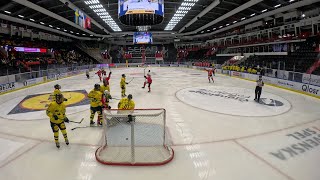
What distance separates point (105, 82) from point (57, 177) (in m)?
4.80

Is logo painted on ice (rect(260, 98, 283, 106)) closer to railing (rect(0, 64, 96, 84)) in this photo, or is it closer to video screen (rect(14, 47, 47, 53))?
railing (rect(0, 64, 96, 84))

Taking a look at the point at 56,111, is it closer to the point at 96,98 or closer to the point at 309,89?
the point at 96,98

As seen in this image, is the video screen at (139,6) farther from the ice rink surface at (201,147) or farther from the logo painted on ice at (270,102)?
the logo painted on ice at (270,102)

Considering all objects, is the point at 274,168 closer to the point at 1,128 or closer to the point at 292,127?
the point at 292,127

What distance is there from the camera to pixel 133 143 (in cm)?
564

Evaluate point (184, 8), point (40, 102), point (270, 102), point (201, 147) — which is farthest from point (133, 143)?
point (184, 8)

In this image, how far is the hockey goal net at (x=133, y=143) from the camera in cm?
562

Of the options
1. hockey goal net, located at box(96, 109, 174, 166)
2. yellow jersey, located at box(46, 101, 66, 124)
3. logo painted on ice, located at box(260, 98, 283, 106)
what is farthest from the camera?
logo painted on ice, located at box(260, 98, 283, 106)

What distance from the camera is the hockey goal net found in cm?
562

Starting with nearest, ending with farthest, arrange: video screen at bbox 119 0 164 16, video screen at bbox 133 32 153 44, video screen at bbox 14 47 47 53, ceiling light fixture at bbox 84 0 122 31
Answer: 1. video screen at bbox 119 0 164 16
2. ceiling light fixture at bbox 84 0 122 31
3. video screen at bbox 14 47 47 53
4. video screen at bbox 133 32 153 44

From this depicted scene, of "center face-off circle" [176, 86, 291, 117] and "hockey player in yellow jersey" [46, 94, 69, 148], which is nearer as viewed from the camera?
"hockey player in yellow jersey" [46, 94, 69, 148]

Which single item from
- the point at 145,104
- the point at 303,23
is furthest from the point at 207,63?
the point at 145,104

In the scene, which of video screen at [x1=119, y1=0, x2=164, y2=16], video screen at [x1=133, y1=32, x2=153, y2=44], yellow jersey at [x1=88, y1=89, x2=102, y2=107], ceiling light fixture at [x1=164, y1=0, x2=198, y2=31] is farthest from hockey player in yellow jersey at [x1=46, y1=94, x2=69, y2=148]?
video screen at [x1=133, y1=32, x2=153, y2=44]

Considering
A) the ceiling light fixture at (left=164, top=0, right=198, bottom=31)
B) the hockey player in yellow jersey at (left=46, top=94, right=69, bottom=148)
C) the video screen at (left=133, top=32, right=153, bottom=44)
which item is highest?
the ceiling light fixture at (left=164, top=0, right=198, bottom=31)
